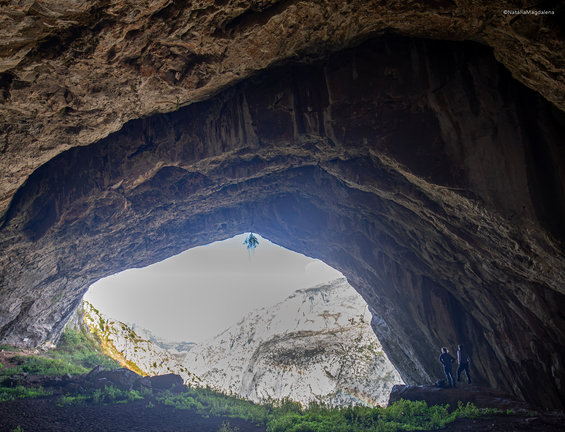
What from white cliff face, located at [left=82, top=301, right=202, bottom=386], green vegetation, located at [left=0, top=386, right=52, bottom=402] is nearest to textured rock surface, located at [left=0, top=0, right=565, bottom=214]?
green vegetation, located at [left=0, top=386, right=52, bottom=402]

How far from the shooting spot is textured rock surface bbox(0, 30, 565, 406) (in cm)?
860

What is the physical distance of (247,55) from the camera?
9.42 meters

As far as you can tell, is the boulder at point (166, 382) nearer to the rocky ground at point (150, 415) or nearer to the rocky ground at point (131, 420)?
the rocky ground at point (150, 415)

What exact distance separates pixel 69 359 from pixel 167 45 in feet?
104

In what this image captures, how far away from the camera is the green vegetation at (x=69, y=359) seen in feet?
66.9

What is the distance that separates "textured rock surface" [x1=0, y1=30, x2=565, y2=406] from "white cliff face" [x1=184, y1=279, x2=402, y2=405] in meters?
8.35

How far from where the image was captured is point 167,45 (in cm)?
825

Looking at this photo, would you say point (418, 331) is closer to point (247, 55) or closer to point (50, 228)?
point (247, 55)

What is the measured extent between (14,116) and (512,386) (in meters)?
22.3

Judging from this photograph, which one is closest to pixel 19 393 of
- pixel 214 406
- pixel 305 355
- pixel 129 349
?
pixel 214 406

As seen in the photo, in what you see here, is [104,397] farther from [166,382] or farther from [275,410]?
[275,410]

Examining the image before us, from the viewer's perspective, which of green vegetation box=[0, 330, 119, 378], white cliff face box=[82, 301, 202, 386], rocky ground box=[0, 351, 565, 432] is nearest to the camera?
rocky ground box=[0, 351, 565, 432]

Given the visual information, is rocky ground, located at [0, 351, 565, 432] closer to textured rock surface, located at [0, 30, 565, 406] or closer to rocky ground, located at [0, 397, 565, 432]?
rocky ground, located at [0, 397, 565, 432]

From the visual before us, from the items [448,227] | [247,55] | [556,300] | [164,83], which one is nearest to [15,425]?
[164,83]
